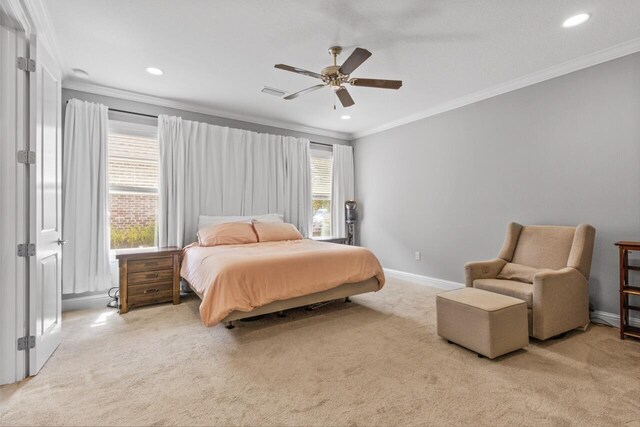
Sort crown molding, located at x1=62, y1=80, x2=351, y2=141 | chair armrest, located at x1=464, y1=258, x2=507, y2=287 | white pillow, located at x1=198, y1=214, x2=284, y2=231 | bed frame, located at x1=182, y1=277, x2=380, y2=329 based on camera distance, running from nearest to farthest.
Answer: bed frame, located at x1=182, y1=277, x2=380, y2=329
chair armrest, located at x1=464, y1=258, x2=507, y2=287
crown molding, located at x1=62, y1=80, x2=351, y2=141
white pillow, located at x1=198, y1=214, x2=284, y2=231

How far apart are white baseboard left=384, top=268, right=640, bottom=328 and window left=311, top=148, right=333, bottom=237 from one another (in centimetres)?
151

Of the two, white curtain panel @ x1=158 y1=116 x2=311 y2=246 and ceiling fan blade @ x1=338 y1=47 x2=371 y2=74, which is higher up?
ceiling fan blade @ x1=338 y1=47 x2=371 y2=74

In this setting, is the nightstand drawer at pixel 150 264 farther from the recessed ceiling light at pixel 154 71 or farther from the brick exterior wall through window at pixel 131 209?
the recessed ceiling light at pixel 154 71

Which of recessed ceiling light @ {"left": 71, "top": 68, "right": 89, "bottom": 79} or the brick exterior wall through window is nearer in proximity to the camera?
recessed ceiling light @ {"left": 71, "top": 68, "right": 89, "bottom": 79}

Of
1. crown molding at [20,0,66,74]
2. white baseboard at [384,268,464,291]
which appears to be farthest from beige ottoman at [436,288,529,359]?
crown molding at [20,0,66,74]

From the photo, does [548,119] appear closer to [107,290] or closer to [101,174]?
[101,174]

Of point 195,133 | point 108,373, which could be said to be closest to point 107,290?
point 108,373

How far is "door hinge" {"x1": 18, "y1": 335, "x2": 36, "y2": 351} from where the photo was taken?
81.7 inches

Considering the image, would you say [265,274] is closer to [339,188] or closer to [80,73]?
[80,73]

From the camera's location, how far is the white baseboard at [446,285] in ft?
9.77

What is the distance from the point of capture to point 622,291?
2.65 metres

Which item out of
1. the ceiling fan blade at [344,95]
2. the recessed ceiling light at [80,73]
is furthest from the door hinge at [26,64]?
the ceiling fan blade at [344,95]

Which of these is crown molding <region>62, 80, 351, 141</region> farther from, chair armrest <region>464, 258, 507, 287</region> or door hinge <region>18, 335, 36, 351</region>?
chair armrest <region>464, 258, 507, 287</region>

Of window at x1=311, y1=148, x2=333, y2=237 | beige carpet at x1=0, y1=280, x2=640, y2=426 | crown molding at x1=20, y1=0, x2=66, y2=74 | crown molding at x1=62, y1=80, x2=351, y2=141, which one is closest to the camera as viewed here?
beige carpet at x1=0, y1=280, x2=640, y2=426
